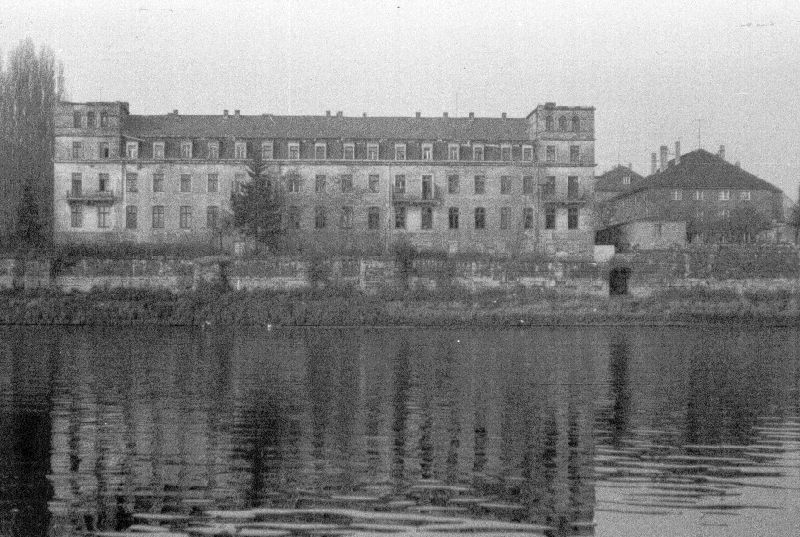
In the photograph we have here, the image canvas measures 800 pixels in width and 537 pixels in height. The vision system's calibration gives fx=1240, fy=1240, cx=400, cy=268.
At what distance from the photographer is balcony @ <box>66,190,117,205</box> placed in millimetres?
75062

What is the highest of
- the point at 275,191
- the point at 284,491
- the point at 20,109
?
the point at 20,109

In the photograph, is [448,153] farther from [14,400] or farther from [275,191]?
[14,400]

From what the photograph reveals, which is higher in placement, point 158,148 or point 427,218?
point 158,148

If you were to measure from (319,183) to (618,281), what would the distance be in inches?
762

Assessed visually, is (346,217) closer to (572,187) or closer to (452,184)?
(452,184)

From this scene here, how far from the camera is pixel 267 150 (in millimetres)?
77500

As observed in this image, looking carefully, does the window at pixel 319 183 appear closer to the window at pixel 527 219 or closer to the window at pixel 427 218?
the window at pixel 427 218

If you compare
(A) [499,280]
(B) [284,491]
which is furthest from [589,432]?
(A) [499,280]

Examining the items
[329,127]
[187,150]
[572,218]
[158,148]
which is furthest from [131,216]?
[572,218]

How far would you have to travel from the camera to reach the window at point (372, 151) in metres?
77.4

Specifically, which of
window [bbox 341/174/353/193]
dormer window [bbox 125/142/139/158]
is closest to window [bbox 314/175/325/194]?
window [bbox 341/174/353/193]

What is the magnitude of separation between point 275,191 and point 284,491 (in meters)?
60.8

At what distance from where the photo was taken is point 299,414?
23.1 m

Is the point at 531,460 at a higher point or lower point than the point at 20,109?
lower
